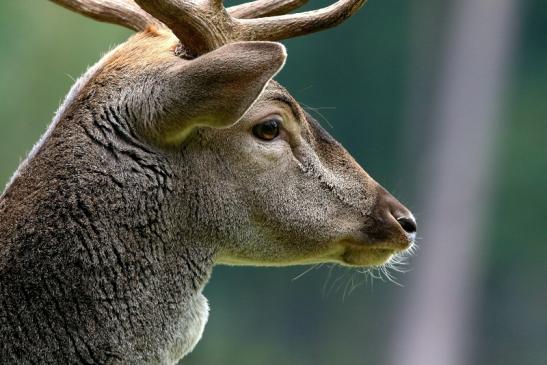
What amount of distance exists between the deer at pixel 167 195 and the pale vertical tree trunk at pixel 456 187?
607 inches

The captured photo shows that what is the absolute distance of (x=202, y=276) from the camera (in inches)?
204

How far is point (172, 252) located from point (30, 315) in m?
0.59

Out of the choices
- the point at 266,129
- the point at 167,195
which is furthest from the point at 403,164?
the point at 167,195

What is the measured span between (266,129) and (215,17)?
1.49 feet

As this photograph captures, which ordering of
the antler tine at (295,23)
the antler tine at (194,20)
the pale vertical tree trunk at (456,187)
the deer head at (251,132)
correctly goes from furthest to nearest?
the pale vertical tree trunk at (456,187) → the antler tine at (295,23) → the antler tine at (194,20) → the deer head at (251,132)

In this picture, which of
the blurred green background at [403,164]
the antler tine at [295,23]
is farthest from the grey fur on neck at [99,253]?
the blurred green background at [403,164]

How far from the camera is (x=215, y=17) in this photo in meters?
5.19

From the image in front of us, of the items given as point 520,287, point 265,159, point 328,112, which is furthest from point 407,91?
point 265,159

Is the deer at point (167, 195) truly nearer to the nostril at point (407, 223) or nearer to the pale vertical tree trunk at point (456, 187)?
the nostril at point (407, 223)

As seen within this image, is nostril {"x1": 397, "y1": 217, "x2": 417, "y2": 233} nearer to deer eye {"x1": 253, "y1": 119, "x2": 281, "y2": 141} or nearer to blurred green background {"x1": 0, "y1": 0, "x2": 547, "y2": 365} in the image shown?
→ deer eye {"x1": 253, "y1": 119, "x2": 281, "y2": 141}

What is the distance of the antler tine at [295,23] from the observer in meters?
5.41

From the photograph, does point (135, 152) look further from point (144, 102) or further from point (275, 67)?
point (275, 67)

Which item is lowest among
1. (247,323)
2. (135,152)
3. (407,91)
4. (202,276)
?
(247,323)

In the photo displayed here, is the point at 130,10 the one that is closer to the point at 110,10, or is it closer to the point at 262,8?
the point at 110,10
